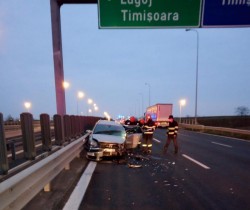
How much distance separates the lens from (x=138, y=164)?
1069 cm

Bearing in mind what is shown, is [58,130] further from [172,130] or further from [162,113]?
[162,113]

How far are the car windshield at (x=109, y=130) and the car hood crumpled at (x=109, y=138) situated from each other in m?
0.55

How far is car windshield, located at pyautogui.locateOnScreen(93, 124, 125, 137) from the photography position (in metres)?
12.4

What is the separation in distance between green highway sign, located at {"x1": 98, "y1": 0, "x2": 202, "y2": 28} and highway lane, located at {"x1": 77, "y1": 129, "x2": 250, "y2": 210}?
16.4 ft

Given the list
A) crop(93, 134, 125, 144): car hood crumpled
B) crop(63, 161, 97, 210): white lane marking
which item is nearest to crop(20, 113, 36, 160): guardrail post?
crop(63, 161, 97, 210): white lane marking

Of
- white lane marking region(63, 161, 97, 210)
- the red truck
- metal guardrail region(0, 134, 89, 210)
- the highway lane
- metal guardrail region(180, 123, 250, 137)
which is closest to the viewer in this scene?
metal guardrail region(0, 134, 89, 210)

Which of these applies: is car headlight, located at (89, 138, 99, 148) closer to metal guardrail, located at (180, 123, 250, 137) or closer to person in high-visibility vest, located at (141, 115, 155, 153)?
person in high-visibility vest, located at (141, 115, 155, 153)

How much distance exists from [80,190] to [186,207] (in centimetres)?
251

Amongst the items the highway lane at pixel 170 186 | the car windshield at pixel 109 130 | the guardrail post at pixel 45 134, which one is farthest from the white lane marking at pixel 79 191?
the car windshield at pixel 109 130

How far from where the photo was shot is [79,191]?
658 cm

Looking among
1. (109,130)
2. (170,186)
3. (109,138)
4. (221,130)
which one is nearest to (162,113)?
(221,130)

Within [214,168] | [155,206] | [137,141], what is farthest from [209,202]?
[137,141]

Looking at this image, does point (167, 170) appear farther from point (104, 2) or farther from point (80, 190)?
point (104, 2)

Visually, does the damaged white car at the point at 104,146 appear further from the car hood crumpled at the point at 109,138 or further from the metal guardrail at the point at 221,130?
the metal guardrail at the point at 221,130
